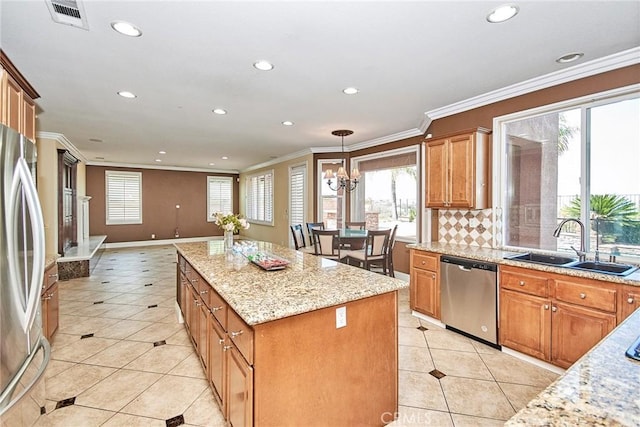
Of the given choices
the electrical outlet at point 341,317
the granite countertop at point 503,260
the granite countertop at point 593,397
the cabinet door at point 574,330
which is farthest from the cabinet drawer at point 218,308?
the cabinet door at point 574,330

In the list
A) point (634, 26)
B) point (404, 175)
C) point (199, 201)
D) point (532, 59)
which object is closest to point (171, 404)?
point (532, 59)

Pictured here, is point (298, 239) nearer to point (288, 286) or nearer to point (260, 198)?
point (288, 286)

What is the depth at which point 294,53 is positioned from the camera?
2514mm

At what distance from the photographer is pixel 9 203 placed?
137 cm

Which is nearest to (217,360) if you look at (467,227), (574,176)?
(467,227)

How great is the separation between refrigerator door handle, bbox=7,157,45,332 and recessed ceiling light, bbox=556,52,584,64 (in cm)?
386

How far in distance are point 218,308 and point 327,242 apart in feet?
9.77

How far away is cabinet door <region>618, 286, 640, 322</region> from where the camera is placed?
2.05 m

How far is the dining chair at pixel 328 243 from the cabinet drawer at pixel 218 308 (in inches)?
110

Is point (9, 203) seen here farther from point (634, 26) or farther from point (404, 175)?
point (404, 175)

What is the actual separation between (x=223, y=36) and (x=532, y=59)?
8.49 ft

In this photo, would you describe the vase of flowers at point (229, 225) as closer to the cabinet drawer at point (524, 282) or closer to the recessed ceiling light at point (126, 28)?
the recessed ceiling light at point (126, 28)

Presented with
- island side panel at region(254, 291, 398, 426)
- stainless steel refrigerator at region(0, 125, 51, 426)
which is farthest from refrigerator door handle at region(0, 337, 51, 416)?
island side panel at region(254, 291, 398, 426)

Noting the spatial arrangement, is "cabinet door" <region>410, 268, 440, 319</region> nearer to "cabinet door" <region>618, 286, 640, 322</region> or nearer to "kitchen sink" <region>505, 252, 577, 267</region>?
"kitchen sink" <region>505, 252, 577, 267</region>
